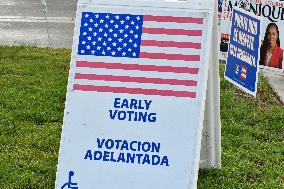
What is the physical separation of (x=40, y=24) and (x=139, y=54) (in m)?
10.2

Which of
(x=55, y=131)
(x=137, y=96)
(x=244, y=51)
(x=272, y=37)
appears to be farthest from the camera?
(x=272, y=37)

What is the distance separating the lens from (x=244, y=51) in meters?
8.92

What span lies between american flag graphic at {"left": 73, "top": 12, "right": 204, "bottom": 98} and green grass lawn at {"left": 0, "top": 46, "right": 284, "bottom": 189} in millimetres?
1751

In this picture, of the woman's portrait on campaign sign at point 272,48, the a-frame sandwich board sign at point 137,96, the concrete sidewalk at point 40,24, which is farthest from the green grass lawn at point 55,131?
the concrete sidewalk at point 40,24

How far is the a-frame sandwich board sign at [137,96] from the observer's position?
528cm

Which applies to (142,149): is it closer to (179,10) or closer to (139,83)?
(139,83)

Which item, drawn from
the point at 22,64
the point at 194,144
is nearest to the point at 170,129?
the point at 194,144

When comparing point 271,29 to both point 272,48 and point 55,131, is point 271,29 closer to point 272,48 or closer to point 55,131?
point 272,48

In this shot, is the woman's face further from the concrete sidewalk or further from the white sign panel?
the concrete sidewalk

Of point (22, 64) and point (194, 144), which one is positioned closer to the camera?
point (194, 144)

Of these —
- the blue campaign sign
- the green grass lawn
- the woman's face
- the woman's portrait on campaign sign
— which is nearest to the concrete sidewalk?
the woman's portrait on campaign sign

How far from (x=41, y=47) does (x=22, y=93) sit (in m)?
3.48

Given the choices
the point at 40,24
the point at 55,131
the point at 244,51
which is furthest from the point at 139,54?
the point at 40,24

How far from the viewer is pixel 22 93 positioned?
31.0 ft
